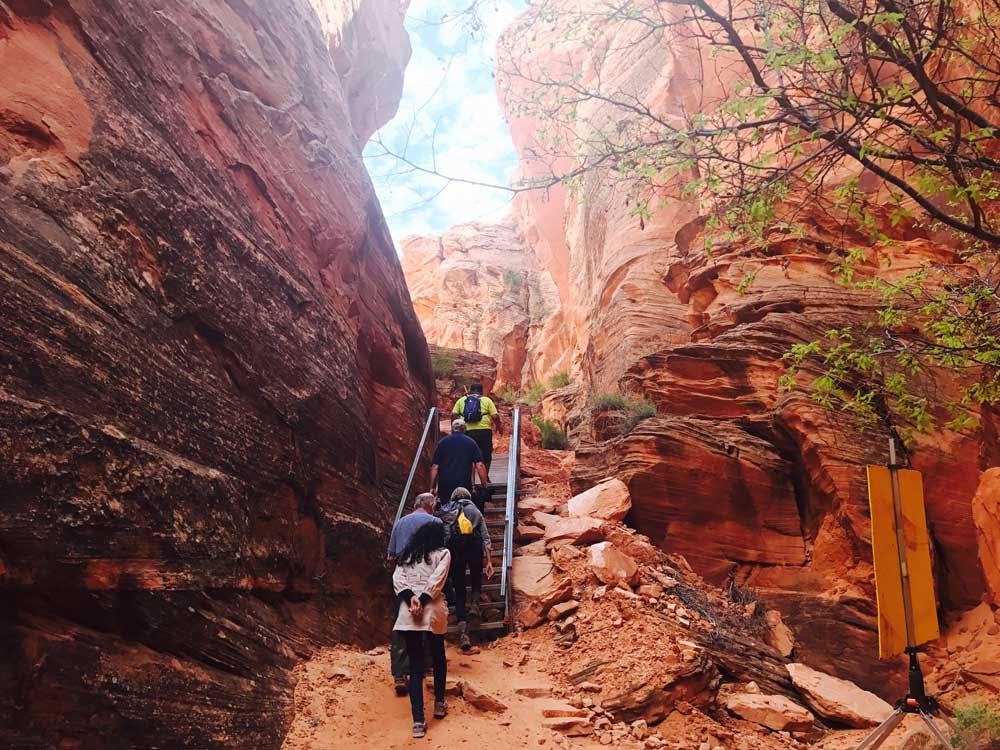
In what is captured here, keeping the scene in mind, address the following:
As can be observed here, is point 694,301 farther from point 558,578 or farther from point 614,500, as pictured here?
point 558,578

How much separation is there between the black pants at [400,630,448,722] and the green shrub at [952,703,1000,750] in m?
3.88

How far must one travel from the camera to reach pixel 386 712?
5.30 m

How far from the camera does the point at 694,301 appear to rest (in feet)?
50.3

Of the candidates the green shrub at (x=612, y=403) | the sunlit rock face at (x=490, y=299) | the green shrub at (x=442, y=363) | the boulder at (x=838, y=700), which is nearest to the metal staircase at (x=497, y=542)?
the green shrub at (x=612, y=403)

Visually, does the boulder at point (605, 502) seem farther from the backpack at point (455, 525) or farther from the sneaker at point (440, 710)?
the sneaker at point (440, 710)

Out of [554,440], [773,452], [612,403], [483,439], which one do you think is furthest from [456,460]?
[554,440]

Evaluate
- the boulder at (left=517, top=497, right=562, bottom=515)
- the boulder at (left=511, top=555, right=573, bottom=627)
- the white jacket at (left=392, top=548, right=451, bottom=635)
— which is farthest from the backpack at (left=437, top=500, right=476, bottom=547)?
the boulder at (left=517, top=497, right=562, bottom=515)

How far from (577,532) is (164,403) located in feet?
18.2

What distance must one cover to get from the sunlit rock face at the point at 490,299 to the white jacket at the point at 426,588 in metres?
26.1

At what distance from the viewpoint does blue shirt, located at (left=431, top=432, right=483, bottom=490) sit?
810 cm

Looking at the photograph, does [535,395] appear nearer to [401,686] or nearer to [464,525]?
[464,525]

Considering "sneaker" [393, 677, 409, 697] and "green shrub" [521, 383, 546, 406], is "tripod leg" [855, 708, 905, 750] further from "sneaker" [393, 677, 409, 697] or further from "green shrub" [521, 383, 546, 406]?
"green shrub" [521, 383, 546, 406]

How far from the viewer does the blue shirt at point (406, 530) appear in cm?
558

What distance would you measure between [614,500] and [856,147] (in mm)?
5921
